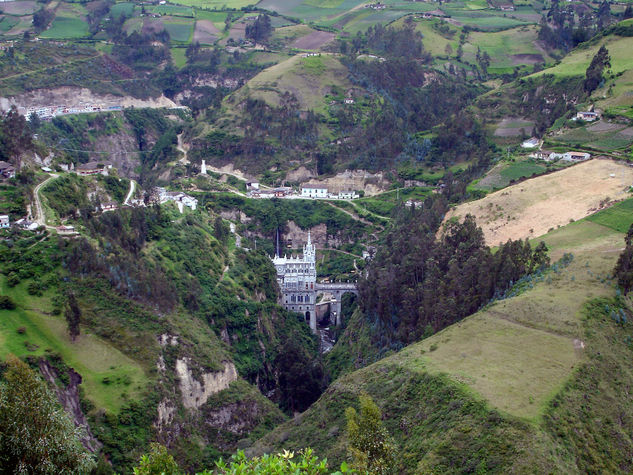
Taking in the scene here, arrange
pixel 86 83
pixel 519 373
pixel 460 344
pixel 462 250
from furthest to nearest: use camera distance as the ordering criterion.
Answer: pixel 86 83
pixel 462 250
pixel 460 344
pixel 519 373

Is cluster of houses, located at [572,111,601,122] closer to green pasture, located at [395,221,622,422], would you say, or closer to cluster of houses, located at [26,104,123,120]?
green pasture, located at [395,221,622,422]

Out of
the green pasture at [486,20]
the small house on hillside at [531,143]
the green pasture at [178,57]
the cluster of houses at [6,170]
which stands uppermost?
the cluster of houses at [6,170]

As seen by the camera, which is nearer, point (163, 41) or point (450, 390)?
point (450, 390)

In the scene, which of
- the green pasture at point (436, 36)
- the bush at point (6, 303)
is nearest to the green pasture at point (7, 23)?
the green pasture at point (436, 36)

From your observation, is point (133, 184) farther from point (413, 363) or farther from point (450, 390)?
point (450, 390)

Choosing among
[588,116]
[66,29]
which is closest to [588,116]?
[588,116]

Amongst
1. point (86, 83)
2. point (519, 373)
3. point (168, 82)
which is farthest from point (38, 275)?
point (168, 82)

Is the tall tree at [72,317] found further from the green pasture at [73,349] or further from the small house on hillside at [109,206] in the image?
the small house on hillside at [109,206]
